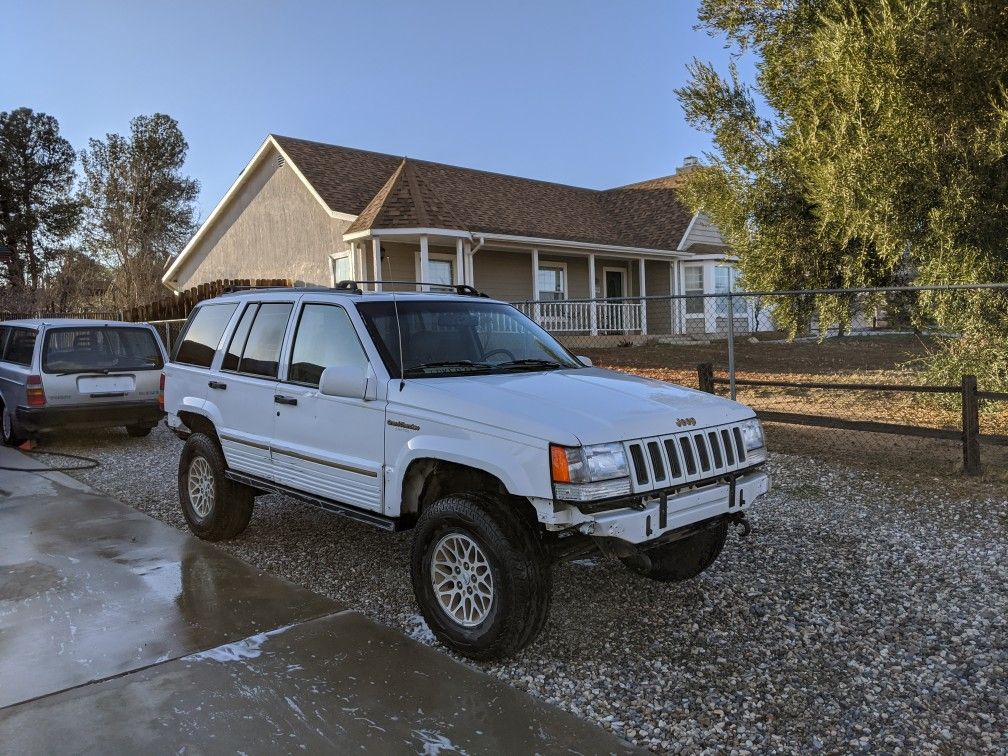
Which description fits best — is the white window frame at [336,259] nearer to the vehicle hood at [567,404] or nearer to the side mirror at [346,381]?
the side mirror at [346,381]

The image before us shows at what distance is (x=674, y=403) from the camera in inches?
165

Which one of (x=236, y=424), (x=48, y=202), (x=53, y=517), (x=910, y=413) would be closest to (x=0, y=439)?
(x=53, y=517)

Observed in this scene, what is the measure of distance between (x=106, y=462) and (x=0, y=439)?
3.21 m

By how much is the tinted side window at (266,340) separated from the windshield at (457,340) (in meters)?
0.85

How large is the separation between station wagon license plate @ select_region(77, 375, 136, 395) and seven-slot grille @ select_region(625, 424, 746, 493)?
854 cm

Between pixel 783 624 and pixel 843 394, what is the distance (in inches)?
380

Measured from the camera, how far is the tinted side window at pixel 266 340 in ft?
17.3

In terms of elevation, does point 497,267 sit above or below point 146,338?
above

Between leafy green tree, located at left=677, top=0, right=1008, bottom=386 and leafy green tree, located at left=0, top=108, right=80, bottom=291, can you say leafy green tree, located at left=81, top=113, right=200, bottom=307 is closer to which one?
leafy green tree, located at left=0, top=108, right=80, bottom=291

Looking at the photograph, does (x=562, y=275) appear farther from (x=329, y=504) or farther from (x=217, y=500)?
(x=329, y=504)

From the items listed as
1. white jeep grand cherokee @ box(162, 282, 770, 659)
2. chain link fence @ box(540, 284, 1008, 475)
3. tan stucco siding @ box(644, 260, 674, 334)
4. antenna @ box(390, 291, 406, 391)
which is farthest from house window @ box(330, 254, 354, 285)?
antenna @ box(390, 291, 406, 391)

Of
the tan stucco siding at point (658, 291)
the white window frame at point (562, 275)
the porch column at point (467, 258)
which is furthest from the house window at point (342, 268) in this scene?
the tan stucco siding at point (658, 291)

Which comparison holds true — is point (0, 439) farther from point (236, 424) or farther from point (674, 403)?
point (674, 403)

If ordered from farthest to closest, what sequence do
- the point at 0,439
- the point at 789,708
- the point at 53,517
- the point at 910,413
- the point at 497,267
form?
the point at 497,267 < the point at 0,439 < the point at 910,413 < the point at 53,517 < the point at 789,708
